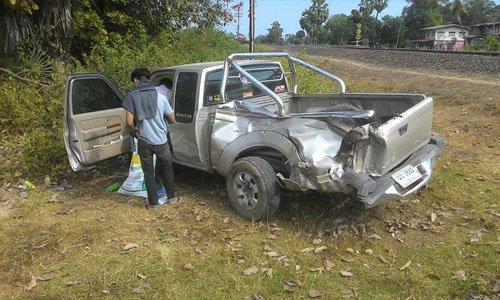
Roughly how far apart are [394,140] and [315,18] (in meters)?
120

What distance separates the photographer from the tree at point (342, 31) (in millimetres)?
100312

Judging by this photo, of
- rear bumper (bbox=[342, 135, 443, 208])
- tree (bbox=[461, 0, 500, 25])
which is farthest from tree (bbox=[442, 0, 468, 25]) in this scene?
rear bumper (bbox=[342, 135, 443, 208])

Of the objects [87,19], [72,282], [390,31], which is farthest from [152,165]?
[390,31]

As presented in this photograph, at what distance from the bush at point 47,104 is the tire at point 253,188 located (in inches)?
131

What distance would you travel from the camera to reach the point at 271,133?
4238 millimetres

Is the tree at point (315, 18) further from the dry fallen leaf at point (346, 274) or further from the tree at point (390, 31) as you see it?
the dry fallen leaf at point (346, 274)

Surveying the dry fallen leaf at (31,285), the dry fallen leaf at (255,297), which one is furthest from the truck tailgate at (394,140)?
the dry fallen leaf at (31,285)

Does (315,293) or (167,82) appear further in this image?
(167,82)

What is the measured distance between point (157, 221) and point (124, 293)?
4.45 feet

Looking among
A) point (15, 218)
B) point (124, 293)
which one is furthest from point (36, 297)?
point (15, 218)

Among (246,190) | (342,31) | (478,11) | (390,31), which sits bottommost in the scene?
(246,190)

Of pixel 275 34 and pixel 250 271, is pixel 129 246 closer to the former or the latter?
pixel 250 271

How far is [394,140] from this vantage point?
12.5 feet

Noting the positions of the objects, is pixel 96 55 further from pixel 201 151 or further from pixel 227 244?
pixel 227 244
